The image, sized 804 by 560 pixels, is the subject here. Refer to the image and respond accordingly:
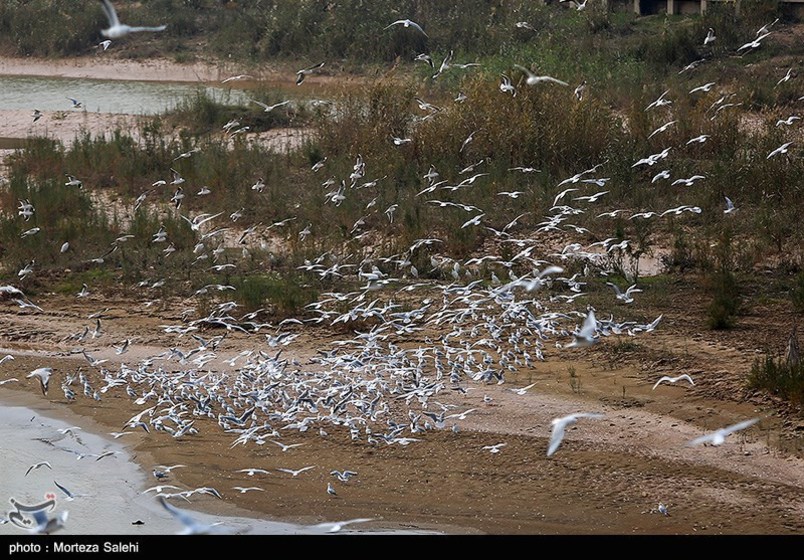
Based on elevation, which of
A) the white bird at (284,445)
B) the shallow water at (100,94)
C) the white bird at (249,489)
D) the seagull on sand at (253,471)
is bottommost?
the white bird at (249,489)

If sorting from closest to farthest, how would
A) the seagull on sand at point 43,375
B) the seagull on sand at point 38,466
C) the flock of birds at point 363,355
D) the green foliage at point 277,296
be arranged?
the seagull on sand at point 38,466 < the seagull on sand at point 43,375 < the flock of birds at point 363,355 < the green foliage at point 277,296

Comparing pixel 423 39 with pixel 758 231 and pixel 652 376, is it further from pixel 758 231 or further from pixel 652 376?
pixel 652 376

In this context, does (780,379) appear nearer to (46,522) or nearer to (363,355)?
(363,355)

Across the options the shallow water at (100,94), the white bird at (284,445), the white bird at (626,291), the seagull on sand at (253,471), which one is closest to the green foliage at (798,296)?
the white bird at (626,291)

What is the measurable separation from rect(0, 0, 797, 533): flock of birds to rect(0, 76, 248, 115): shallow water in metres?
10.9

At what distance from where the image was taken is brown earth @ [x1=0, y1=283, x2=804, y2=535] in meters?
8.07

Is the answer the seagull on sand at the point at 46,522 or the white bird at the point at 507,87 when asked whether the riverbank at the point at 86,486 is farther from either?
the white bird at the point at 507,87

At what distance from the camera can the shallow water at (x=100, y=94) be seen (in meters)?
24.5

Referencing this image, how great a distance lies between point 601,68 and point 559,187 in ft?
24.6

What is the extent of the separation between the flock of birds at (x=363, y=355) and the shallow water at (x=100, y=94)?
1092 cm

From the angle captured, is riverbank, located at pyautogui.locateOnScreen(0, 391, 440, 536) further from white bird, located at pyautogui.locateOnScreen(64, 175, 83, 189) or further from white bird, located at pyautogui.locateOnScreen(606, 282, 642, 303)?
white bird, located at pyautogui.locateOnScreen(606, 282, 642, 303)

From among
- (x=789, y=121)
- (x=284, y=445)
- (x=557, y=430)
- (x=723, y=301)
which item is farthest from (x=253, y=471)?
(x=789, y=121)

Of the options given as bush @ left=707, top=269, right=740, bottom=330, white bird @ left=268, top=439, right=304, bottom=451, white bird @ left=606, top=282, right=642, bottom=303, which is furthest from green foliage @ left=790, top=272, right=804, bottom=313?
white bird @ left=268, top=439, right=304, bottom=451

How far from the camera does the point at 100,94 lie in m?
26.7
